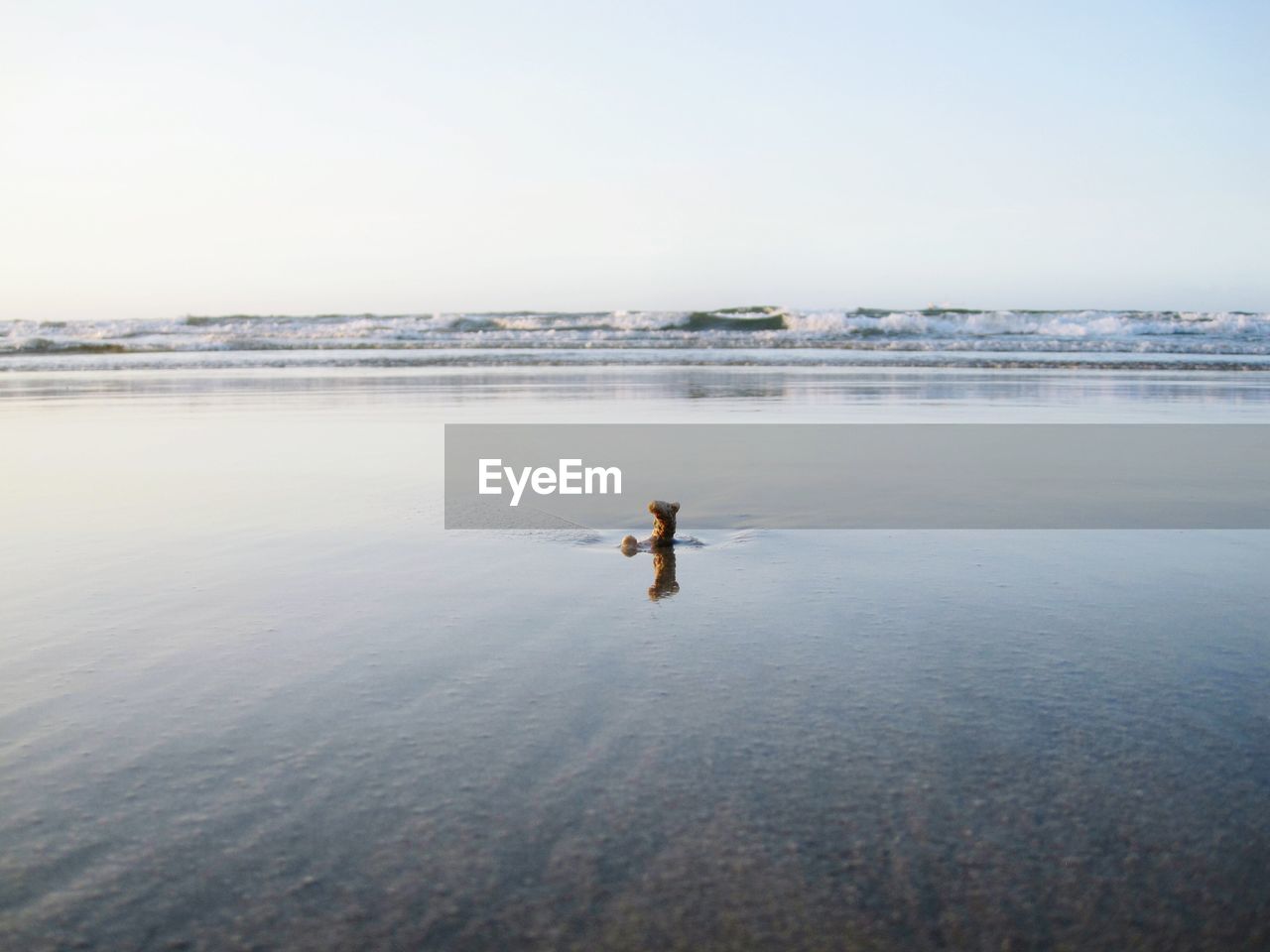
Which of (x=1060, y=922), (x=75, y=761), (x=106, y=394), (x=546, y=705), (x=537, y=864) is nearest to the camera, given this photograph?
(x=1060, y=922)

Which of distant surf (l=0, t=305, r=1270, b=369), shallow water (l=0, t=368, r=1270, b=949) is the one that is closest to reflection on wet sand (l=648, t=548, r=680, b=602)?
shallow water (l=0, t=368, r=1270, b=949)

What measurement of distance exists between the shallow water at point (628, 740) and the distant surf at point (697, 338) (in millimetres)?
18277

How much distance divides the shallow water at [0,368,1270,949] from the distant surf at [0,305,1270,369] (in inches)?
720

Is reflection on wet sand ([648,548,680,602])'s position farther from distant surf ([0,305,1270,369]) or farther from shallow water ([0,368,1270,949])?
distant surf ([0,305,1270,369])

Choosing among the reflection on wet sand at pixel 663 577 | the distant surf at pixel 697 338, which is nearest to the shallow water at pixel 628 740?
the reflection on wet sand at pixel 663 577

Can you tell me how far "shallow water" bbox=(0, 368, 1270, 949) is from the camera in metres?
1.90

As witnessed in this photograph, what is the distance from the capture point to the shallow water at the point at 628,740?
1.90 m

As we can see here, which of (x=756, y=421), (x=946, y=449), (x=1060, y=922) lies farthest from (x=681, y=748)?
(x=756, y=421)

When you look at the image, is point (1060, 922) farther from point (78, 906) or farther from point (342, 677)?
point (342, 677)

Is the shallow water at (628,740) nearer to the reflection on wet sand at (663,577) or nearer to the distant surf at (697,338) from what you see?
the reflection on wet sand at (663,577)

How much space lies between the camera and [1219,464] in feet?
25.5

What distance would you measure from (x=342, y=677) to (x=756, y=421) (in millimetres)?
7960

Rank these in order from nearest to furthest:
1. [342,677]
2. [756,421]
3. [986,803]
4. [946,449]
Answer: [986,803] → [342,677] → [946,449] → [756,421]

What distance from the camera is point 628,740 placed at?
2.63 m
